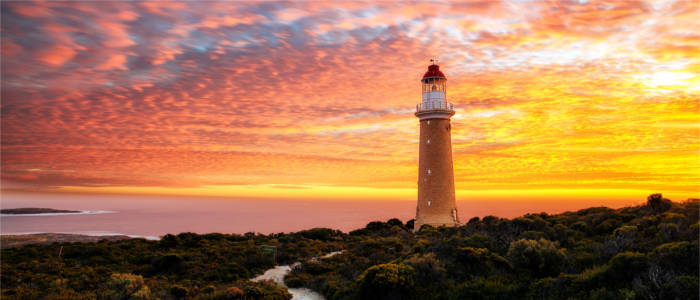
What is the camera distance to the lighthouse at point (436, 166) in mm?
25781

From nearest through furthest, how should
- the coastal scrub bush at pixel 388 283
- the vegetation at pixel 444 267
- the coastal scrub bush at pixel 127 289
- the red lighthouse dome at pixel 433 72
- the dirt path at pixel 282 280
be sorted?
the vegetation at pixel 444 267 < the coastal scrub bush at pixel 388 283 < the coastal scrub bush at pixel 127 289 < the dirt path at pixel 282 280 < the red lighthouse dome at pixel 433 72

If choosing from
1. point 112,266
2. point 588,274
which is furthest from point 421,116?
point 112,266

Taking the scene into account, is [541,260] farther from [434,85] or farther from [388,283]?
[434,85]

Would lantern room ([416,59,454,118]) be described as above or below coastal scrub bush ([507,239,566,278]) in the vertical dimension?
above

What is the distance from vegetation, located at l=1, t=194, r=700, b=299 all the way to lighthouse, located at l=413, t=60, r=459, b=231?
20.5 feet

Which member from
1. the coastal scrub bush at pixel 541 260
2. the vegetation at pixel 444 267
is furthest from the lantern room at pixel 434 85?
the coastal scrub bush at pixel 541 260

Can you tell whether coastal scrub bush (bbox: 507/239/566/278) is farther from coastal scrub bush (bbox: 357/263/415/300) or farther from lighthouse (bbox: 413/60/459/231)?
lighthouse (bbox: 413/60/459/231)

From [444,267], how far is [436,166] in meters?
14.5

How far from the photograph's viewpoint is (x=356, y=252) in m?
19.3

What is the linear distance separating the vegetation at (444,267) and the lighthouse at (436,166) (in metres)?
6.25

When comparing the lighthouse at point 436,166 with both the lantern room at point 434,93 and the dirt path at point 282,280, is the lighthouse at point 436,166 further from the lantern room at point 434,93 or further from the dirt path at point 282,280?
the dirt path at point 282,280

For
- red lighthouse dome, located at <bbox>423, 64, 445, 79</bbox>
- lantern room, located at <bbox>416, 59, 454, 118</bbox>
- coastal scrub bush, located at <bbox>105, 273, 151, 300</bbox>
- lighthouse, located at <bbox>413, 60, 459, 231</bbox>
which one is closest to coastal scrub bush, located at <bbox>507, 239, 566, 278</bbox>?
coastal scrub bush, located at <bbox>105, 273, 151, 300</bbox>

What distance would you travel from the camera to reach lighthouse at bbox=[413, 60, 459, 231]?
1015 inches

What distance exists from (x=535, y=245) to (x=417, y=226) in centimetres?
1519
